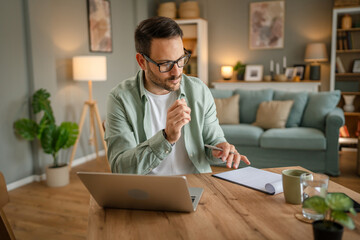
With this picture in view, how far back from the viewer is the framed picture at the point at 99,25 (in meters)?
4.49

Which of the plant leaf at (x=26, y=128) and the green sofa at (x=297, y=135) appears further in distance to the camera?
the green sofa at (x=297, y=135)

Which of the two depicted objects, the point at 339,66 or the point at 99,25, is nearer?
the point at 99,25

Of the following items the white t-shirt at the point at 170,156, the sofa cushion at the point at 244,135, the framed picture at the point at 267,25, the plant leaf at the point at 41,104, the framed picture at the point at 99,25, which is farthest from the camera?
the framed picture at the point at 267,25

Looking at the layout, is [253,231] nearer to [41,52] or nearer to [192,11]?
[41,52]

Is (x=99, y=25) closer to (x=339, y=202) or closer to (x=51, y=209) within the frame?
(x=51, y=209)

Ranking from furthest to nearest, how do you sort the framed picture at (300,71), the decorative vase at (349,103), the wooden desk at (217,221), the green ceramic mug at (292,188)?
the framed picture at (300,71), the decorative vase at (349,103), the green ceramic mug at (292,188), the wooden desk at (217,221)

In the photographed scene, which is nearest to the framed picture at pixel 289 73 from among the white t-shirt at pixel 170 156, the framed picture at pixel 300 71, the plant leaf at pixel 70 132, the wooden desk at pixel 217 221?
the framed picture at pixel 300 71

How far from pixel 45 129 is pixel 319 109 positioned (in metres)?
2.92

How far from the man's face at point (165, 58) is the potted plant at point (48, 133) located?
7.20 ft

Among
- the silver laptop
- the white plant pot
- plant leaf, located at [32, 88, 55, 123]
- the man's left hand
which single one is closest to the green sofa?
the white plant pot

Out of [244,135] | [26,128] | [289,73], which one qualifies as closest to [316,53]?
[289,73]

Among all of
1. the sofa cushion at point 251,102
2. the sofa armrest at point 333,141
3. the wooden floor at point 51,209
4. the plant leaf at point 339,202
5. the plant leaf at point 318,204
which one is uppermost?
the plant leaf at point 339,202

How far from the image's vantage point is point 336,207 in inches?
27.5

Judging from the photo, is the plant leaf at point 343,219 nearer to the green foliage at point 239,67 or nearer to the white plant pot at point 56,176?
the white plant pot at point 56,176
